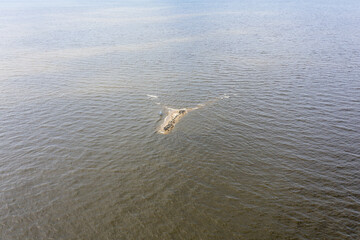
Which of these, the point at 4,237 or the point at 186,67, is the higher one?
the point at 186,67

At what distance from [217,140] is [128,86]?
1336 centimetres

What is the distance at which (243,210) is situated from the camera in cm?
1203

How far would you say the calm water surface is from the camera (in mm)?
11656

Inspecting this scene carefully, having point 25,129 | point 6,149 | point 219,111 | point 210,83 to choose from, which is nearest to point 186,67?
point 210,83

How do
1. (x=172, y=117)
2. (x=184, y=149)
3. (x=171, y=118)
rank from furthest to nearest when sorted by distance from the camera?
1. (x=172, y=117)
2. (x=171, y=118)
3. (x=184, y=149)

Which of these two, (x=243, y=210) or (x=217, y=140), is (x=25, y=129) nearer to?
(x=217, y=140)

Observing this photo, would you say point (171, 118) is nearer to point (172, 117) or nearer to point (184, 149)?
point (172, 117)

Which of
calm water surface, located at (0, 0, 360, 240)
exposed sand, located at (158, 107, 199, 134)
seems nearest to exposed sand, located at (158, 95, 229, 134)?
exposed sand, located at (158, 107, 199, 134)

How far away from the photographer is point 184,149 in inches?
652

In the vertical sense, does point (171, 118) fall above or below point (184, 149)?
above

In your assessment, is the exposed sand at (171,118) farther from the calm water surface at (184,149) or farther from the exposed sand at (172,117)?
the calm water surface at (184,149)

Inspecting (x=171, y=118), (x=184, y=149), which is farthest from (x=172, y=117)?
(x=184, y=149)

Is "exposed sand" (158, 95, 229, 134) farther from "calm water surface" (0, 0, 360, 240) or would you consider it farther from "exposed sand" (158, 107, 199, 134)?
"calm water surface" (0, 0, 360, 240)

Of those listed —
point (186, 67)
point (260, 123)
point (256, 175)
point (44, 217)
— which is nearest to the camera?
point (44, 217)
